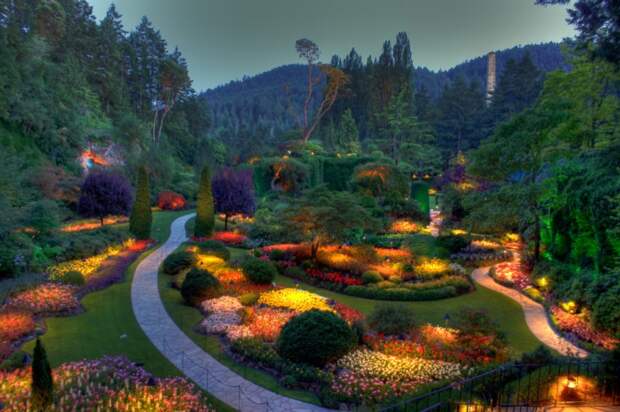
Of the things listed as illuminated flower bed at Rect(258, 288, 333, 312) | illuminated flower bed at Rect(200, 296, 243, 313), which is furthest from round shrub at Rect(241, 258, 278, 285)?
illuminated flower bed at Rect(200, 296, 243, 313)

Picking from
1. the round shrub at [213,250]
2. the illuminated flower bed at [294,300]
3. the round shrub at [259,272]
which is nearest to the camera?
the illuminated flower bed at [294,300]

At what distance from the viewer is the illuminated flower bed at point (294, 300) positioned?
1600cm

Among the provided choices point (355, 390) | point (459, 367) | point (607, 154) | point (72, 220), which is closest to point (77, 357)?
point (355, 390)

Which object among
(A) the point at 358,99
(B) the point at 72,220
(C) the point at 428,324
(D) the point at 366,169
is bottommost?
(C) the point at 428,324

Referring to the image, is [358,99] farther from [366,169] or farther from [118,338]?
[118,338]

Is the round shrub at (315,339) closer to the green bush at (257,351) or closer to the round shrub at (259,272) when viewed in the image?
the green bush at (257,351)

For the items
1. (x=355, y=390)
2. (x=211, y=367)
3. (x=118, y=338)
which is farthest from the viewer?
(x=118, y=338)

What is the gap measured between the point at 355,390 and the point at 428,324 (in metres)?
5.63

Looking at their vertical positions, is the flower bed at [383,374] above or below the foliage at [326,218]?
below

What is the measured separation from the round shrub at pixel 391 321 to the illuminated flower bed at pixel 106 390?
6.40m

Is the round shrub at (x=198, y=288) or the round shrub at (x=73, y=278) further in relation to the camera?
the round shrub at (x=73, y=278)

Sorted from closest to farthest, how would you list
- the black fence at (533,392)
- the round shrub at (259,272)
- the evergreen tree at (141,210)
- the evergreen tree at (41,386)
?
the evergreen tree at (41,386) → the black fence at (533,392) → the round shrub at (259,272) → the evergreen tree at (141,210)

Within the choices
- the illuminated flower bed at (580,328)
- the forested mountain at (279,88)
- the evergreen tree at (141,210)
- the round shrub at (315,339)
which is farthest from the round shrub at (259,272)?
the forested mountain at (279,88)

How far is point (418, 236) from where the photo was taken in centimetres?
2734
